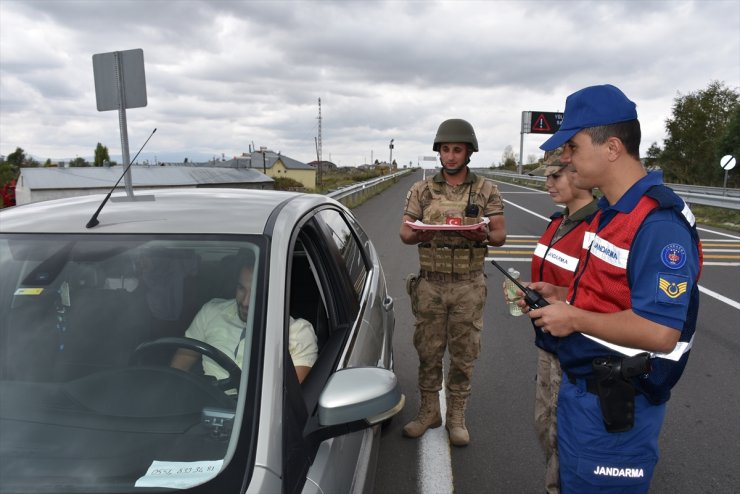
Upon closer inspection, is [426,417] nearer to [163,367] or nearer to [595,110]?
[163,367]

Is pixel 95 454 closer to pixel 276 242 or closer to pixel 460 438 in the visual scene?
pixel 276 242

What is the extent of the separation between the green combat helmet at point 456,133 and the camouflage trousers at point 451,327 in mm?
910

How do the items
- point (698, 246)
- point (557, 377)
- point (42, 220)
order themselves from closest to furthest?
1. point (698, 246)
2. point (42, 220)
3. point (557, 377)

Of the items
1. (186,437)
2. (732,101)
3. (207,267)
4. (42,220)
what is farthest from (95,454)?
(732,101)

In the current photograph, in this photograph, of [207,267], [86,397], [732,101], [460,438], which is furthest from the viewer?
[732,101]

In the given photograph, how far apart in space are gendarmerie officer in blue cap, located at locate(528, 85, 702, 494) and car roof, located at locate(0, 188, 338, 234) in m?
1.17

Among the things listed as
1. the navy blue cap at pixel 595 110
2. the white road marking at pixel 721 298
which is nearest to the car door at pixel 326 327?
the navy blue cap at pixel 595 110

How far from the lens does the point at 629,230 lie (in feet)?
5.38

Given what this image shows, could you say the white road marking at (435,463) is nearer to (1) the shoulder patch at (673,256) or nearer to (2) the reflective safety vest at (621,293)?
(2) the reflective safety vest at (621,293)

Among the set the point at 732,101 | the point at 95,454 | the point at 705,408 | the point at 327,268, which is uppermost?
the point at 732,101

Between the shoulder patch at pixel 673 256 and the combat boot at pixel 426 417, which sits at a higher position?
the shoulder patch at pixel 673 256

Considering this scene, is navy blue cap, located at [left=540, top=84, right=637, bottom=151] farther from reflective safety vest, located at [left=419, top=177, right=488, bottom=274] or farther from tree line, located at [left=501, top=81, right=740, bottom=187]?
tree line, located at [left=501, top=81, right=740, bottom=187]

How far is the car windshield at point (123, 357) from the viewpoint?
4.50ft

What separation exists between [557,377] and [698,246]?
2.97ft
